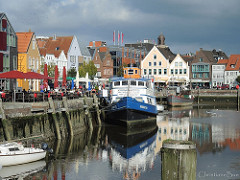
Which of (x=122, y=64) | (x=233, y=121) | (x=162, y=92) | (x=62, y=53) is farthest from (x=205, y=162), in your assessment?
(x=122, y=64)

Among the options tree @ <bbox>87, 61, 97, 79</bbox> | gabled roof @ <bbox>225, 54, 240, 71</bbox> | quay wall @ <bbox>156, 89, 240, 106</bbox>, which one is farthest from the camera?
gabled roof @ <bbox>225, 54, 240, 71</bbox>

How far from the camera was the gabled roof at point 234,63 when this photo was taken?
107 m

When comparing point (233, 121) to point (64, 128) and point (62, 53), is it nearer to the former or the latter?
point (64, 128)

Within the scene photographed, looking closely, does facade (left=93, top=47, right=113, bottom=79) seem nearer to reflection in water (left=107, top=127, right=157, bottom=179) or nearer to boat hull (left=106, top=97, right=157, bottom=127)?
boat hull (left=106, top=97, right=157, bottom=127)

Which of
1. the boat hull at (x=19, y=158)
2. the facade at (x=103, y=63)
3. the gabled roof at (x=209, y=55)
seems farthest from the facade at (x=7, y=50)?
A: the gabled roof at (x=209, y=55)

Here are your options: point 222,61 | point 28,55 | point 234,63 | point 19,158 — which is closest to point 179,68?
point 222,61

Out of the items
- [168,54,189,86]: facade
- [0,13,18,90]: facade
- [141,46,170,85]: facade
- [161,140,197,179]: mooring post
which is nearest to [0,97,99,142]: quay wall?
[0,13,18,90]: facade

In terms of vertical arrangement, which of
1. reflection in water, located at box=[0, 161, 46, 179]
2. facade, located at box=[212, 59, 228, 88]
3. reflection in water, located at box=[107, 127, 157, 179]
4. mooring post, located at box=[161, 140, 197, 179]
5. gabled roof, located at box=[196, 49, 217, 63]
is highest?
gabled roof, located at box=[196, 49, 217, 63]

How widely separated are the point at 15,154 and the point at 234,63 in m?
93.6

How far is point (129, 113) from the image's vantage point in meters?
37.4

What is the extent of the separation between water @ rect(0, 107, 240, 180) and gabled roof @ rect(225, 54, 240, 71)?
67393 mm

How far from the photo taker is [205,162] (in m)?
25.2

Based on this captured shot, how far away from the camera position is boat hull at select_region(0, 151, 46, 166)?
70.4ft

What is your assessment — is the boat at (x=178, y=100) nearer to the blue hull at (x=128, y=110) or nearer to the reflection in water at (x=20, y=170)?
the blue hull at (x=128, y=110)
